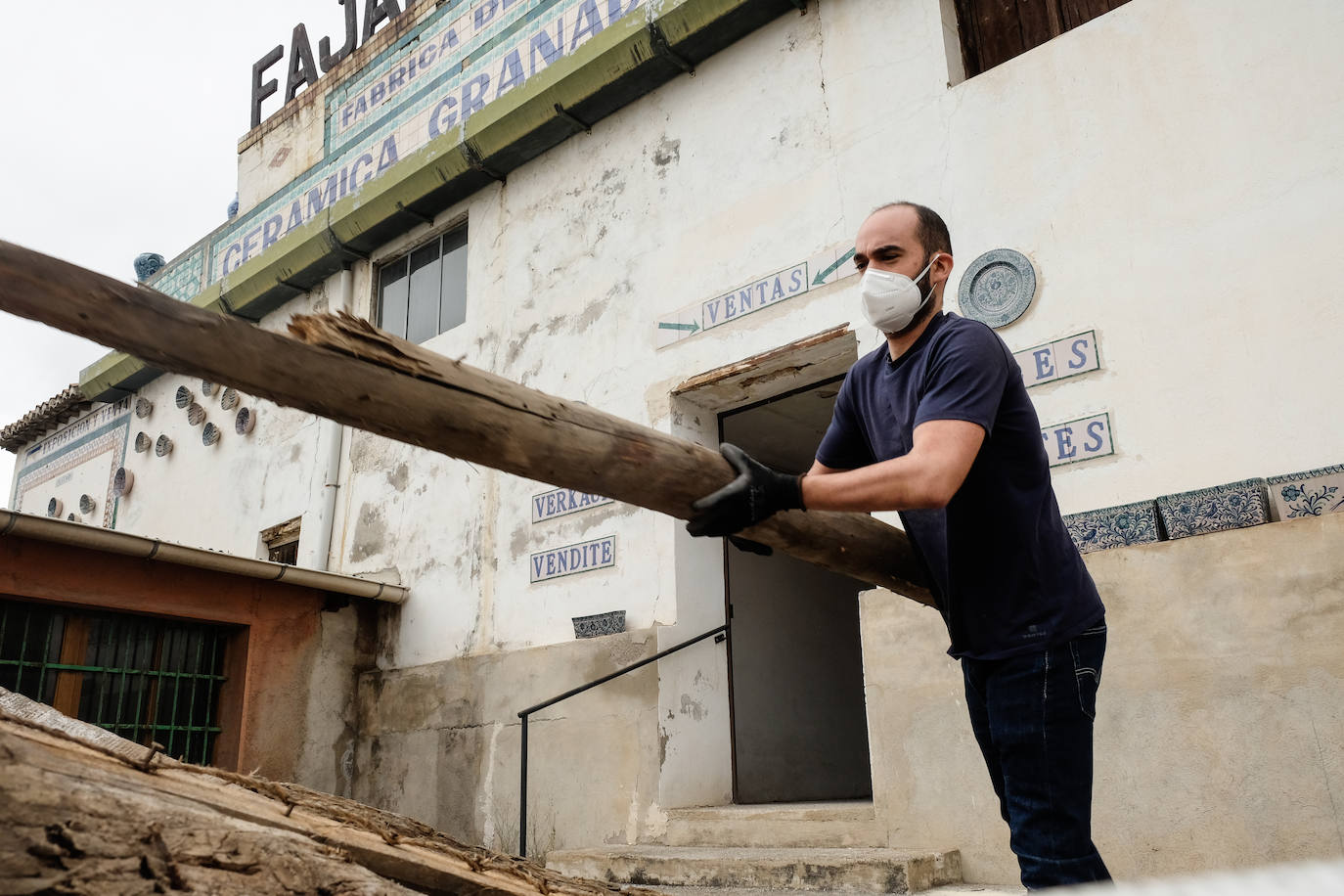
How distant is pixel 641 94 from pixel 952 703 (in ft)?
16.6

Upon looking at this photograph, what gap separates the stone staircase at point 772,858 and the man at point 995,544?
2.26m

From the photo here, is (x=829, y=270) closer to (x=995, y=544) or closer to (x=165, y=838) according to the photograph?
(x=995, y=544)

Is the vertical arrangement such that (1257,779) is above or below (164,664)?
below

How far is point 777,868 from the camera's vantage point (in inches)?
178

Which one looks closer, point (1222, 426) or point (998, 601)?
point (998, 601)

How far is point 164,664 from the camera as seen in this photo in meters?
7.39

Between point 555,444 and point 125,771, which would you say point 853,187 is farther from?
point 125,771

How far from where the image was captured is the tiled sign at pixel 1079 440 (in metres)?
4.89

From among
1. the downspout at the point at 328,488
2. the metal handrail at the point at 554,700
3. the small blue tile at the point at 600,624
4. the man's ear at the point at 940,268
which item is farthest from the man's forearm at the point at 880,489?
the downspout at the point at 328,488

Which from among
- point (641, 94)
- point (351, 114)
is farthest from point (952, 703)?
point (351, 114)

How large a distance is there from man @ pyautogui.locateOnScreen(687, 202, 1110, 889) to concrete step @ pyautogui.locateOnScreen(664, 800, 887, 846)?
2.87 m

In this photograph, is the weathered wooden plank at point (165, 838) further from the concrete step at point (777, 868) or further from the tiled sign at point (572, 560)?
the tiled sign at point (572, 560)

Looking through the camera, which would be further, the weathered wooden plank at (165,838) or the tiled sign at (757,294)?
the tiled sign at (757,294)

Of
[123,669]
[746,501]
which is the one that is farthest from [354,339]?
[123,669]
